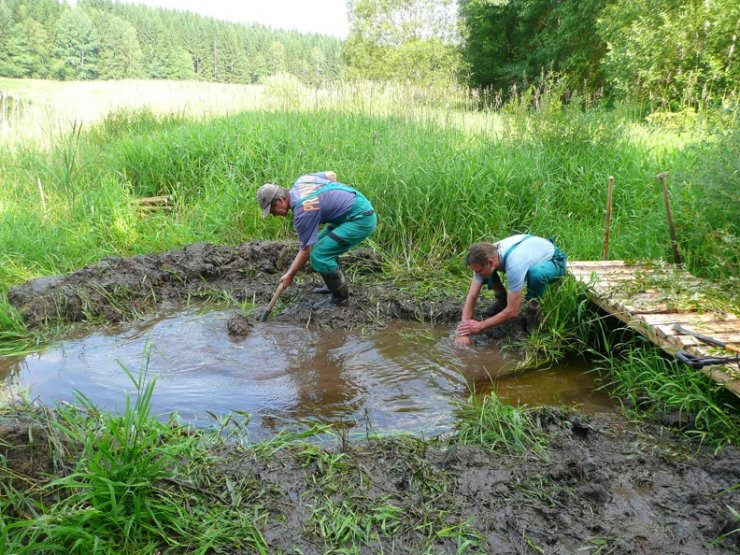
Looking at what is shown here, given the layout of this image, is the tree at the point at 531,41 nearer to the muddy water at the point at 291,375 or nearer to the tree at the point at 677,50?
the tree at the point at 677,50

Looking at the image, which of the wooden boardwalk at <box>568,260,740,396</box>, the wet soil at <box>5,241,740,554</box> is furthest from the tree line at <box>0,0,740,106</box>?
the wet soil at <box>5,241,740,554</box>

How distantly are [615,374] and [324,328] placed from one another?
2.57 m

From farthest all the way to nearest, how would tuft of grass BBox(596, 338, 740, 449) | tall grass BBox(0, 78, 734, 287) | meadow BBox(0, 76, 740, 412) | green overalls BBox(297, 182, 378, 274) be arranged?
1. tall grass BBox(0, 78, 734, 287)
2. meadow BBox(0, 76, 740, 412)
3. green overalls BBox(297, 182, 378, 274)
4. tuft of grass BBox(596, 338, 740, 449)

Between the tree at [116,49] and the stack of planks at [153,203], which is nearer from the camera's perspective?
the stack of planks at [153,203]

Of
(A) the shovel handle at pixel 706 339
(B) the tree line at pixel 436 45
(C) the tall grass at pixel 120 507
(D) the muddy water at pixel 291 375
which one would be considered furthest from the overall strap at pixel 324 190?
(B) the tree line at pixel 436 45

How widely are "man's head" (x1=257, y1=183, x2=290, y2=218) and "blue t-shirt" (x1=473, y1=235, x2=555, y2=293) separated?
1.88m

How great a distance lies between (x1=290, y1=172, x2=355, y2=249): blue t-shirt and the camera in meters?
4.97

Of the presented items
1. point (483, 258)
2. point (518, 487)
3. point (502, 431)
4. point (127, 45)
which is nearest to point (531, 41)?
point (483, 258)

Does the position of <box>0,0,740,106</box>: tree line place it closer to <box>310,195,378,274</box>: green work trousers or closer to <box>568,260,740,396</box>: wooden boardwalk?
<box>568,260,740,396</box>: wooden boardwalk

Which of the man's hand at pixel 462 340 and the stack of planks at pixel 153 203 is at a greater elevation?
the stack of planks at pixel 153 203

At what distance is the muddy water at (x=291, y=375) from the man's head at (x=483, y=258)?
834mm

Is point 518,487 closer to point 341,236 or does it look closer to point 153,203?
point 341,236

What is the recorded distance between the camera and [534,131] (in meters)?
7.49

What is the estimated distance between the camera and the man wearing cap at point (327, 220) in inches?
196
